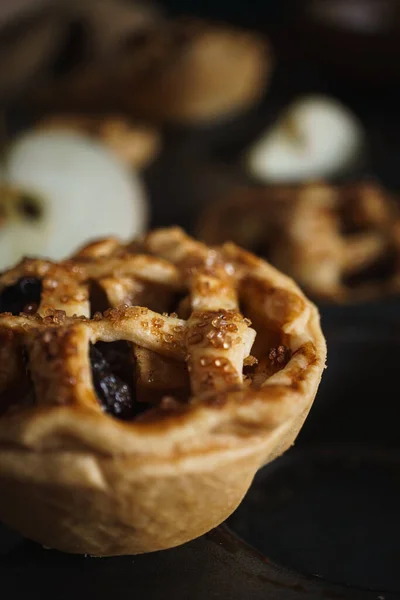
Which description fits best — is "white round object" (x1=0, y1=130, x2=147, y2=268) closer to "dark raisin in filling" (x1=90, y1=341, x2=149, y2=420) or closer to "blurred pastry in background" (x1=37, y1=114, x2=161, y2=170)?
"blurred pastry in background" (x1=37, y1=114, x2=161, y2=170)

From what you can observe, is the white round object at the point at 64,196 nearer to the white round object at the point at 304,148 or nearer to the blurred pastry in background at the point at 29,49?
the white round object at the point at 304,148

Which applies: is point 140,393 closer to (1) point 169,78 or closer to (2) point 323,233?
(2) point 323,233

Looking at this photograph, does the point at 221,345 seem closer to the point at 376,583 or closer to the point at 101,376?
the point at 101,376

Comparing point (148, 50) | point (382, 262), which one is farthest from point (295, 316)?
point (148, 50)

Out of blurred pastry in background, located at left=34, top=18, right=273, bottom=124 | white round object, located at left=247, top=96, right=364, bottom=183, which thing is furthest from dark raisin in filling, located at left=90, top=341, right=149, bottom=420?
blurred pastry in background, located at left=34, top=18, right=273, bottom=124

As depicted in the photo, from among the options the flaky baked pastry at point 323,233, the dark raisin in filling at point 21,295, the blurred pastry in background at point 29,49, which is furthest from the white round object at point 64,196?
the dark raisin in filling at point 21,295

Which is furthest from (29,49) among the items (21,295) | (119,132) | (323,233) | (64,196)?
(21,295)
